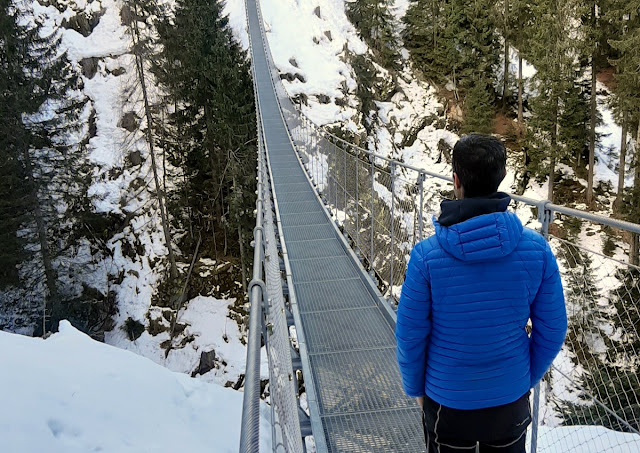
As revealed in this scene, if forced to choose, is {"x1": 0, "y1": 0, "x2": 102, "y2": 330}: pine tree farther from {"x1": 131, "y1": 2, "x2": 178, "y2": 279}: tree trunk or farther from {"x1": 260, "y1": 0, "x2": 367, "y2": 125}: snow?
{"x1": 260, "y1": 0, "x2": 367, "y2": 125}: snow

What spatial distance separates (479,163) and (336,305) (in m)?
3.14

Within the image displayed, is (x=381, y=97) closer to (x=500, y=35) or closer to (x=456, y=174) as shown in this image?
(x=500, y=35)

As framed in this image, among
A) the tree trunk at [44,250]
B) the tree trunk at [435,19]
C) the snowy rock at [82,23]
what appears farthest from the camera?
the tree trunk at [435,19]

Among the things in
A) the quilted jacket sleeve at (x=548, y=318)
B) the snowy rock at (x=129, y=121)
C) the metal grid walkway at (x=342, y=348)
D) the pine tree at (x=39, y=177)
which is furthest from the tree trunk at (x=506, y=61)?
the quilted jacket sleeve at (x=548, y=318)

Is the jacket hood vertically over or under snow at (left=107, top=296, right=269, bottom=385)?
over

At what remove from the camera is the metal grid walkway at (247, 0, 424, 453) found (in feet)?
8.89

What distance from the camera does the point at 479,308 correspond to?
1.34m

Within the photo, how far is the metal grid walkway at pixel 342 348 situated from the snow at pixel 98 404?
56.6 inches

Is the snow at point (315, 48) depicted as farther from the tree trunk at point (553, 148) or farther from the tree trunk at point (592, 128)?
the tree trunk at point (592, 128)

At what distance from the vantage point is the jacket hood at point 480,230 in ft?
4.22

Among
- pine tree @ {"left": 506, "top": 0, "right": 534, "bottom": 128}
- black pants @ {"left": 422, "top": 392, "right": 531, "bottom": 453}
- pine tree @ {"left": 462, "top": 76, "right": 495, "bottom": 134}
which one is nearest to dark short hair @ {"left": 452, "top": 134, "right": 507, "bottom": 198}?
black pants @ {"left": 422, "top": 392, "right": 531, "bottom": 453}

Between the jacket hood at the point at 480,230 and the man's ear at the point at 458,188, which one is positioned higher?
the man's ear at the point at 458,188

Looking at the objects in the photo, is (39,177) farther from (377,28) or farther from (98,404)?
(377,28)

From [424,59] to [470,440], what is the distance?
24359mm
